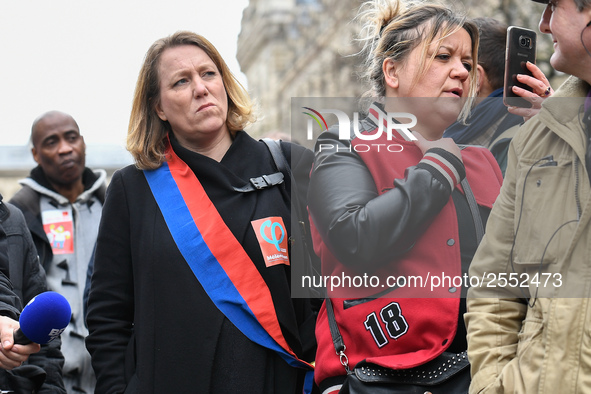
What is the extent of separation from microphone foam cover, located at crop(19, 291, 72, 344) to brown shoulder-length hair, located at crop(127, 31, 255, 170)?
89 centimetres

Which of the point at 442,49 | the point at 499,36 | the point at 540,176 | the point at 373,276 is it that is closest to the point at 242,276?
the point at 373,276

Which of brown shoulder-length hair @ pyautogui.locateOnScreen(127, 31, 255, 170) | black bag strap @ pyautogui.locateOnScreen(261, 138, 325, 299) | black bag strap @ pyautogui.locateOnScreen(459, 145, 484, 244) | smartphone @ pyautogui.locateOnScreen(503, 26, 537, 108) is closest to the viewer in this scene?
black bag strap @ pyautogui.locateOnScreen(459, 145, 484, 244)

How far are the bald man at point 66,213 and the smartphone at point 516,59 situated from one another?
314 cm

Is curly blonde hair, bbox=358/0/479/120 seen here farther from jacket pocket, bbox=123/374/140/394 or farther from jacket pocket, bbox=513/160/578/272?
jacket pocket, bbox=123/374/140/394

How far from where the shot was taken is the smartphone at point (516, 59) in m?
3.46

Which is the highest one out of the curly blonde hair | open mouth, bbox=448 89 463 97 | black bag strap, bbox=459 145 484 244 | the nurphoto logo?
the curly blonde hair

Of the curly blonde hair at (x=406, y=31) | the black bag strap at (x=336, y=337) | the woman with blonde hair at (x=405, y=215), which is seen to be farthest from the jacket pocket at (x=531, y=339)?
the curly blonde hair at (x=406, y=31)

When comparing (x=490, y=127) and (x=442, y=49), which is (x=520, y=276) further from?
(x=490, y=127)

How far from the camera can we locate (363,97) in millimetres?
3709

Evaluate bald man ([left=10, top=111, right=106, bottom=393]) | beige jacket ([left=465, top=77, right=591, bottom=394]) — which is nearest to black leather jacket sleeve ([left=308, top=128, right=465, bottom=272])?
beige jacket ([left=465, top=77, right=591, bottom=394])

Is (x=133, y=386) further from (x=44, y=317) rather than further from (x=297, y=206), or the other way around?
(x=297, y=206)

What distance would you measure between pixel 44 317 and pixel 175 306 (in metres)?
0.57

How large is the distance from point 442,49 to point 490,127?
0.71 meters

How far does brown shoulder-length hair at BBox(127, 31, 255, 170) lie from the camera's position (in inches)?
154
